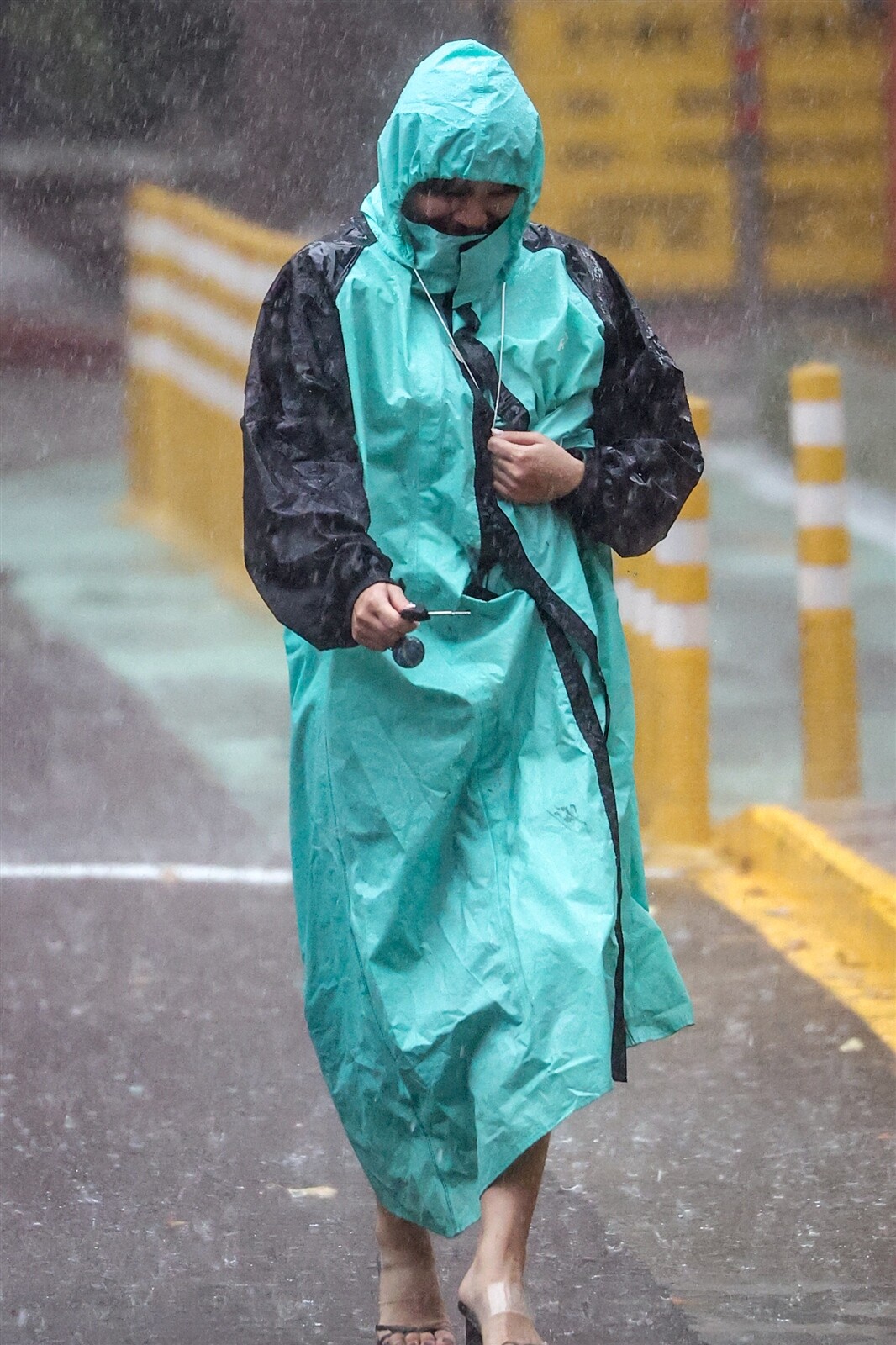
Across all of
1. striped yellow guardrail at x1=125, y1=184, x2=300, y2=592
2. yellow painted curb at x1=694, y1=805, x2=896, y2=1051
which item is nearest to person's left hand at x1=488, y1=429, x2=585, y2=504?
yellow painted curb at x1=694, y1=805, x2=896, y2=1051

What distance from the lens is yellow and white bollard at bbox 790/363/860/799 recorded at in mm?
7926

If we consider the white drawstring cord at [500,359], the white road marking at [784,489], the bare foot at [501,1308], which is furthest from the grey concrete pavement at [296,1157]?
the white road marking at [784,489]

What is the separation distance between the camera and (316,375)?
4.00 m

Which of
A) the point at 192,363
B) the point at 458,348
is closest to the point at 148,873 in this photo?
the point at 458,348

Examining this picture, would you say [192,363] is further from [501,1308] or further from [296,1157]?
[501,1308]

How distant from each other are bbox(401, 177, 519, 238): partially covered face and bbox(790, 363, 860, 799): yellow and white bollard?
4012 mm

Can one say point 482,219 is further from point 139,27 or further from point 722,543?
point 139,27

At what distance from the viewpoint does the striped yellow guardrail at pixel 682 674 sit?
25.2ft

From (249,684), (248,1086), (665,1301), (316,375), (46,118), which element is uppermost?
(316,375)

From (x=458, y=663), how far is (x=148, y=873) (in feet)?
11.8

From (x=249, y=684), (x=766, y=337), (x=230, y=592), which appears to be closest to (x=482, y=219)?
(x=249, y=684)

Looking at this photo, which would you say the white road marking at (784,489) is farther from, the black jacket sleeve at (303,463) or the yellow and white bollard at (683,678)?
the black jacket sleeve at (303,463)

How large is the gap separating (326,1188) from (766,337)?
15141 millimetres

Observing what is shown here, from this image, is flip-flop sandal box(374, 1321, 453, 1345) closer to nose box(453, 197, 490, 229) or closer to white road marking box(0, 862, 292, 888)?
nose box(453, 197, 490, 229)
